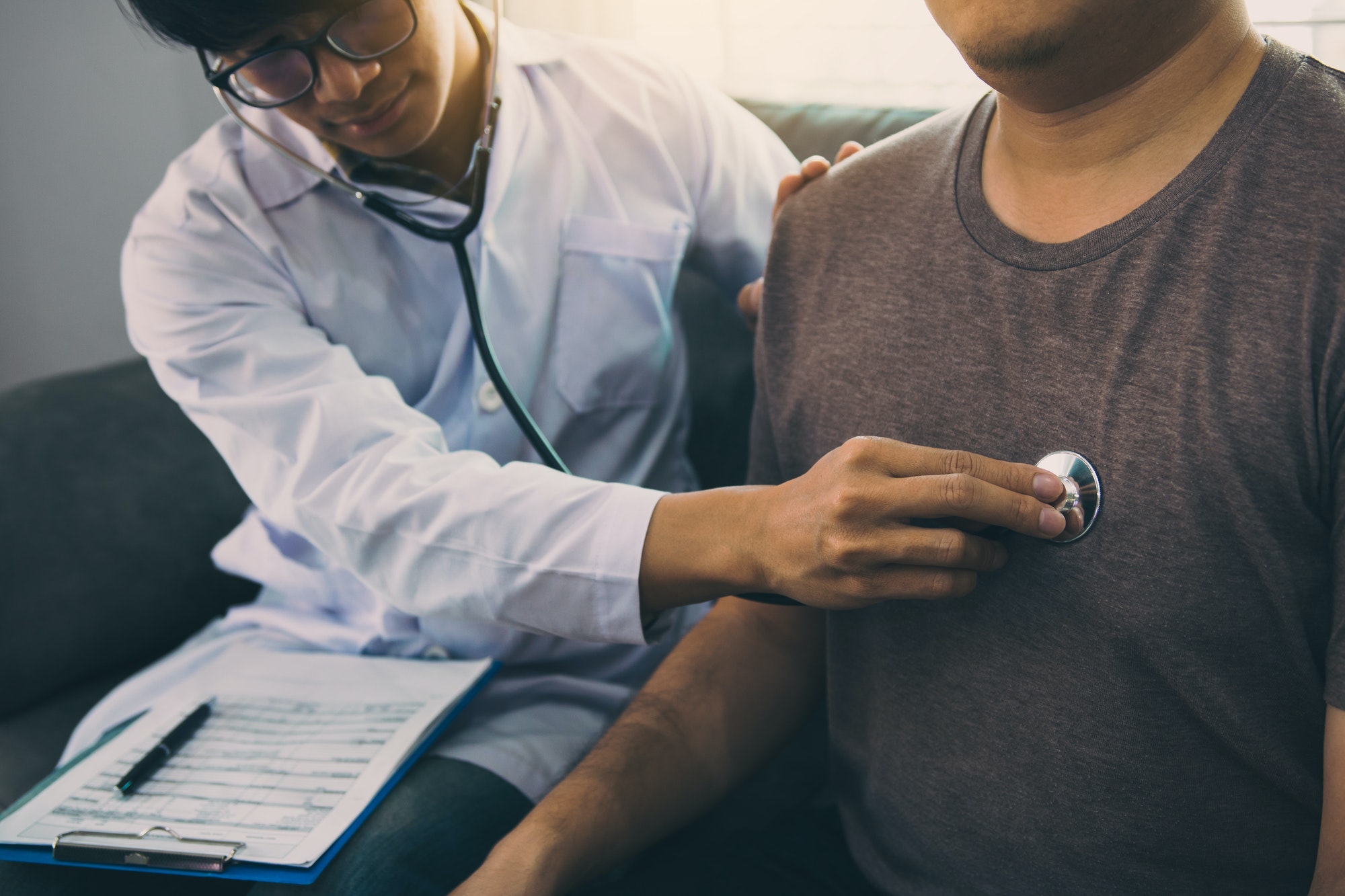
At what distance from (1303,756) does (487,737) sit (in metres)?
0.79

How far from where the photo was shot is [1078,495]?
2.21 feet

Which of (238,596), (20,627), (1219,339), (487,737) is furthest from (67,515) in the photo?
(1219,339)

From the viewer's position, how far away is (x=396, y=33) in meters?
0.98

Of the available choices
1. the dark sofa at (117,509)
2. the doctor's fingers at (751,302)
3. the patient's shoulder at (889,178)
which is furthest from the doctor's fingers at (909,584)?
the dark sofa at (117,509)

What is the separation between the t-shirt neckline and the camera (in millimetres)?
642

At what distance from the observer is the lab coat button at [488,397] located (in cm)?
115

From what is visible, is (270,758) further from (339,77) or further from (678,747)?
(339,77)

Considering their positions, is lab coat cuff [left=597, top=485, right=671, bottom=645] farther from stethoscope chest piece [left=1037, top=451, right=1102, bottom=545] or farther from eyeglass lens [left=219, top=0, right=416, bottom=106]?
eyeglass lens [left=219, top=0, right=416, bottom=106]

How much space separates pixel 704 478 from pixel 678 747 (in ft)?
1.80

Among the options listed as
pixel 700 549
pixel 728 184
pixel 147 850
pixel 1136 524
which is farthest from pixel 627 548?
pixel 728 184

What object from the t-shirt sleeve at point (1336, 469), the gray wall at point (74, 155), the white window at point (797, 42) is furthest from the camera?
the gray wall at point (74, 155)

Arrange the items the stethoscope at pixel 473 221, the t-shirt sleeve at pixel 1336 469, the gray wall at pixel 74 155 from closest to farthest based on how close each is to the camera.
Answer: the t-shirt sleeve at pixel 1336 469 → the stethoscope at pixel 473 221 → the gray wall at pixel 74 155

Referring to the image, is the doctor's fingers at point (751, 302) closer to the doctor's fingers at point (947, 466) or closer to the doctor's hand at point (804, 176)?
the doctor's hand at point (804, 176)

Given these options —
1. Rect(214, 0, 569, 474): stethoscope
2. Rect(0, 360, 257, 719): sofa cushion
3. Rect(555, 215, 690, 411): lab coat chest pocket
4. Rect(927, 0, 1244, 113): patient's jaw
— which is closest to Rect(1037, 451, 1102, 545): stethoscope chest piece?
Rect(927, 0, 1244, 113): patient's jaw
